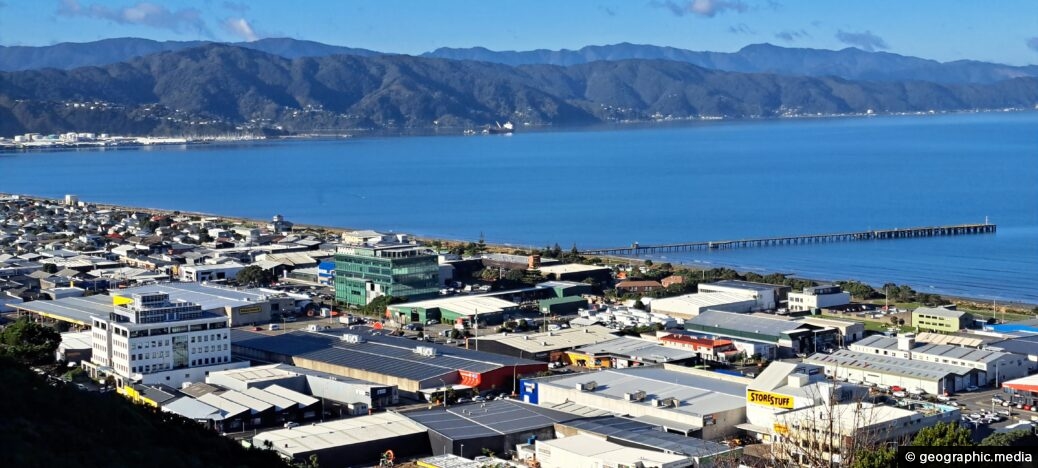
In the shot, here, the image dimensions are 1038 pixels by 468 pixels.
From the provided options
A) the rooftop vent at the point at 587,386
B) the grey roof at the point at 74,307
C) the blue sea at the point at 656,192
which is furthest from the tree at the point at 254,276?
the rooftop vent at the point at 587,386

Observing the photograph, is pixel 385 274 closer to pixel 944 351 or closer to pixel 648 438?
pixel 944 351

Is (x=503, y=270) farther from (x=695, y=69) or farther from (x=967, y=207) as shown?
(x=695, y=69)

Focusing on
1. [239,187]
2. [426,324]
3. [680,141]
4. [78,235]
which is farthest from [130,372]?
[680,141]

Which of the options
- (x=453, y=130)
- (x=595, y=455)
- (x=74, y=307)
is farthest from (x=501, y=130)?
(x=595, y=455)

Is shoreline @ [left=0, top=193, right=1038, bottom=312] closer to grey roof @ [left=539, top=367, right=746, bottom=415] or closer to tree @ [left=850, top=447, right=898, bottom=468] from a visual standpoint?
grey roof @ [left=539, top=367, right=746, bottom=415]

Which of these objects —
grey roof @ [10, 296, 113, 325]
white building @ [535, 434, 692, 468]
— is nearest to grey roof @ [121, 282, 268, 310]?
grey roof @ [10, 296, 113, 325]

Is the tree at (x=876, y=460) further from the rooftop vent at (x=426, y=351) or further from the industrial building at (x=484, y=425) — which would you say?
the rooftop vent at (x=426, y=351)
